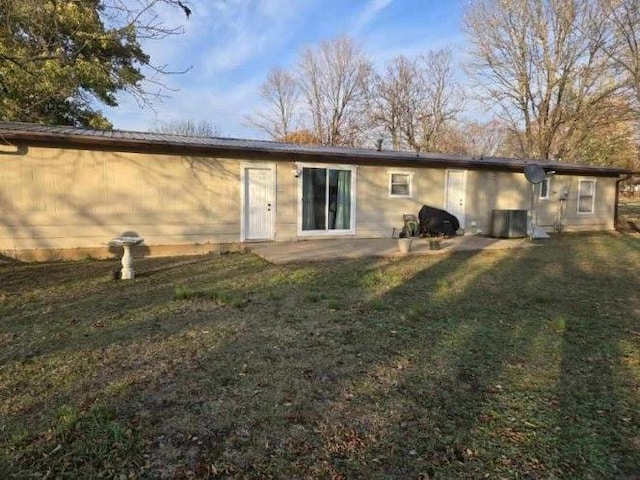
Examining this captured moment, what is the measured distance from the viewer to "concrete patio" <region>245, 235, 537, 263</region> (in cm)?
851

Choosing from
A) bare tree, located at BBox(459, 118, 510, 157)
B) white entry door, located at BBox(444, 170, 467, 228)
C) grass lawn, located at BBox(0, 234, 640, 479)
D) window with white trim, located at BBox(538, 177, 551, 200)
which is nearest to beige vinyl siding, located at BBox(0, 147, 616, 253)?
white entry door, located at BBox(444, 170, 467, 228)

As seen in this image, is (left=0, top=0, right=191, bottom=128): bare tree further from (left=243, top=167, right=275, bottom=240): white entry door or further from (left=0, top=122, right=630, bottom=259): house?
(left=243, top=167, right=275, bottom=240): white entry door

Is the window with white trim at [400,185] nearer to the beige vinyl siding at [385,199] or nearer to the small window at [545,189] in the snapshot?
the beige vinyl siding at [385,199]

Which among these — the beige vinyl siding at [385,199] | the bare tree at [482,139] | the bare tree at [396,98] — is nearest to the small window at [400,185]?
the beige vinyl siding at [385,199]

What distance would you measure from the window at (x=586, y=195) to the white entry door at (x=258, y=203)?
436 inches

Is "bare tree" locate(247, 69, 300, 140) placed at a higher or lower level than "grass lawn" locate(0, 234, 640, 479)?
higher

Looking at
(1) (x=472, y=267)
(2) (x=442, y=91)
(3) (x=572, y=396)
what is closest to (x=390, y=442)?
(3) (x=572, y=396)

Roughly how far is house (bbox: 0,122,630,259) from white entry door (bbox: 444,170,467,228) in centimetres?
3

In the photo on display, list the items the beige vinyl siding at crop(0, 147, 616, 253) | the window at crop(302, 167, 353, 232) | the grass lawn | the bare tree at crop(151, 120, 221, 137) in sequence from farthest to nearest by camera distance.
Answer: the bare tree at crop(151, 120, 221, 137), the window at crop(302, 167, 353, 232), the beige vinyl siding at crop(0, 147, 616, 253), the grass lawn

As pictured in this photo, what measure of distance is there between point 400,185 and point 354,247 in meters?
2.98

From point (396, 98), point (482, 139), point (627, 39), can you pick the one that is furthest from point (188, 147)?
point (482, 139)

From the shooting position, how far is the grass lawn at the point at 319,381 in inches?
86.5

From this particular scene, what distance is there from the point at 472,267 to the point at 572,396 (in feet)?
16.5

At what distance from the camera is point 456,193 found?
1247 centimetres
